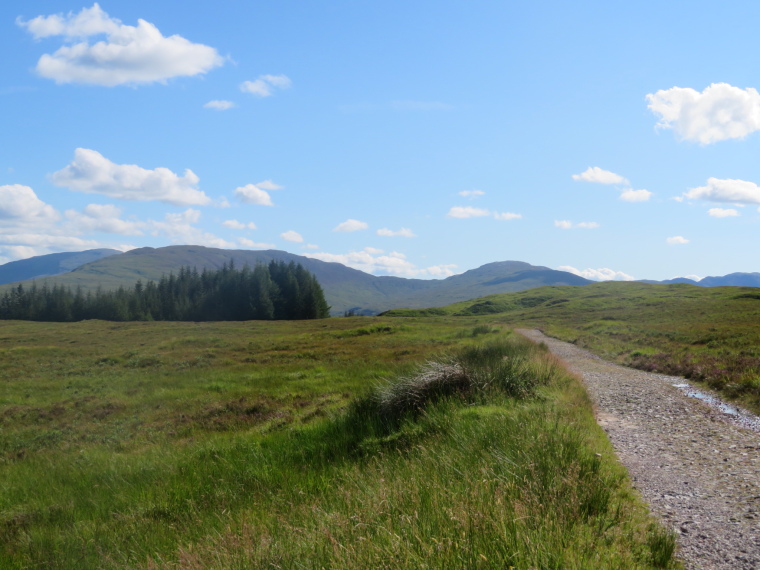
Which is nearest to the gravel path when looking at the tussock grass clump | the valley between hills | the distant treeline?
A: the valley between hills

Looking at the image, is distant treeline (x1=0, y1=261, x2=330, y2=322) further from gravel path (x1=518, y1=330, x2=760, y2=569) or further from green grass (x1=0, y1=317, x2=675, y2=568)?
gravel path (x1=518, y1=330, x2=760, y2=569)

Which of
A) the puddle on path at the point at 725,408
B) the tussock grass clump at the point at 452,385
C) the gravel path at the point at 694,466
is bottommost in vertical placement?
the puddle on path at the point at 725,408

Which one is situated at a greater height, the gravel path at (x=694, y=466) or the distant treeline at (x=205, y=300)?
the distant treeline at (x=205, y=300)

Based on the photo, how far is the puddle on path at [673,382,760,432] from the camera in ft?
39.2

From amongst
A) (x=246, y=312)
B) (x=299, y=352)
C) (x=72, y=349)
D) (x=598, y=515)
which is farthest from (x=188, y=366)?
(x=246, y=312)

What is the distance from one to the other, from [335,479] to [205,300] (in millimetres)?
108859

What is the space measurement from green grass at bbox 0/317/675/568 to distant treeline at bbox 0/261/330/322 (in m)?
85.3

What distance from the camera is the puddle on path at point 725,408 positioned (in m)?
12.0

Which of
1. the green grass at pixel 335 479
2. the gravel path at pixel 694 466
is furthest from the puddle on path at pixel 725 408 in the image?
the green grass at pixel 335 479

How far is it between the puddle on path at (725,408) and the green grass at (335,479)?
13.1ft

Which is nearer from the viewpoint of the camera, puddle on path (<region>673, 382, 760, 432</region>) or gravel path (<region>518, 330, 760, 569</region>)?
gravel path (<region>518, 330, 760, 569</region>)

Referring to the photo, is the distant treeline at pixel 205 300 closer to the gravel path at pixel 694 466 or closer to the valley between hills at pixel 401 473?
the valley between hills at pixel 401 473

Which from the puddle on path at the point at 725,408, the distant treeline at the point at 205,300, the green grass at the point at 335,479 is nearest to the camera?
the green grass at the point at 335,479

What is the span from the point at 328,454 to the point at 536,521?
6556mm
